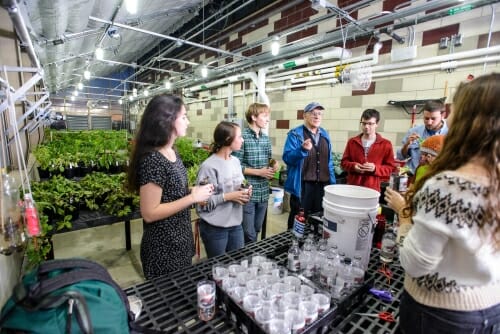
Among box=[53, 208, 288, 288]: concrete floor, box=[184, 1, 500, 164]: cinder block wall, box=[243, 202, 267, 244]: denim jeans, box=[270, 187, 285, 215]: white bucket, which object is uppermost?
box=[184, 1, 500, 164]: cinder block wall

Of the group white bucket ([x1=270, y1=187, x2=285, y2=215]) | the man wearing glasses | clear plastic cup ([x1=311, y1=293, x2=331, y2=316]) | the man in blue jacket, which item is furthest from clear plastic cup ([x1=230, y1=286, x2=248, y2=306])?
white bucket ([x1=270, y1=187, x2=285, y2=215])

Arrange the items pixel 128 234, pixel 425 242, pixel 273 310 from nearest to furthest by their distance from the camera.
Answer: pixel 425 242
pixel 273 310
pixel 128 234

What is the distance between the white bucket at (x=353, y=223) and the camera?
106 centimetres

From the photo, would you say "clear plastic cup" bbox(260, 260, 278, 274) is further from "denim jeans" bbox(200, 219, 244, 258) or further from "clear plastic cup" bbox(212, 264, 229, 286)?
"denim jeans" bbox(200, 219, 244, 258)

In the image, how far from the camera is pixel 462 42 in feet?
8.61

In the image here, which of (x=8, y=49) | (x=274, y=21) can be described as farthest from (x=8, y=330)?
(x=274, y=21)

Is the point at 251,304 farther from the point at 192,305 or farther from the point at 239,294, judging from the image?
the point at 192,305

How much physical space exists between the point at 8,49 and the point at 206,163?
9.45ft

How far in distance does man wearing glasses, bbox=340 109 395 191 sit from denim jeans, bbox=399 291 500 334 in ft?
5.58

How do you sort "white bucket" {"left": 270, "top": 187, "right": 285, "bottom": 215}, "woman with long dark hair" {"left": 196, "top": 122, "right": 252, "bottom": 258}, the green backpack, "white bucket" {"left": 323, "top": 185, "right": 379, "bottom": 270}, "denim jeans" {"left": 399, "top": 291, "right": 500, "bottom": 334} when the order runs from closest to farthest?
the green backpack → "denim jeans" {"left": 399, "top": 291, "right": 500, "bottom": 334} → "white bucket" {"left": 323, "top": 185, "right": 379, "bottom": 270} → "woman with long dark hair" {"left": 196, "top": 122, "right": 252, "bottom": 258} → "white bucket" {"left": 270, "top": 187, "right": 285, "bottom": 215}

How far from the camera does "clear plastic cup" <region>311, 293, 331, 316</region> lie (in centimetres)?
79

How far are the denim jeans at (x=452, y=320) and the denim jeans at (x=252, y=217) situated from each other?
1632 mm

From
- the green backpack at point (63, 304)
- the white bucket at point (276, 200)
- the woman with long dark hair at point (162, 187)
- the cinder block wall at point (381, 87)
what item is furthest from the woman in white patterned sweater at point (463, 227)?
the white bucket at point (276, 200)

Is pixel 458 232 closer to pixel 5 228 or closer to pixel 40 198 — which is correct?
pixel 5 228
